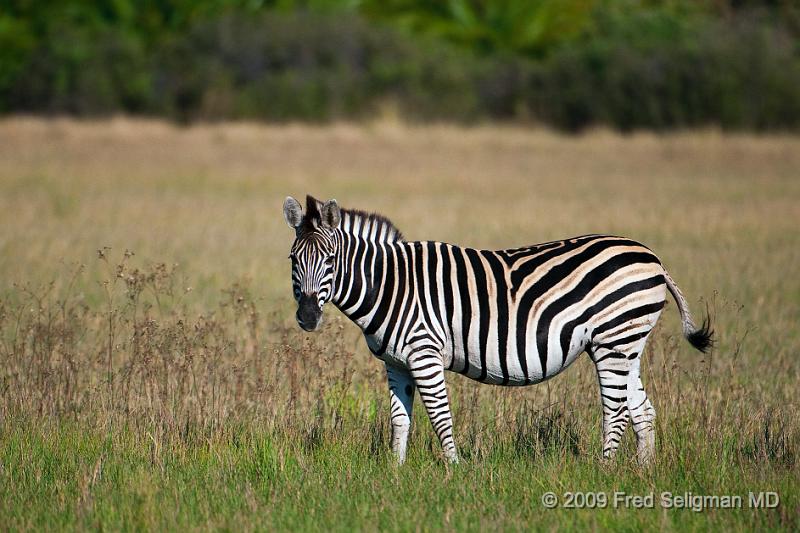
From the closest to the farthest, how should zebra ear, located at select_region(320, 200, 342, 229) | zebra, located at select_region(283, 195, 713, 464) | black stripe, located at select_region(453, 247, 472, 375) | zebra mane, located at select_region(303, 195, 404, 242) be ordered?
zebra ear, located at select_region(320, 200, 342, 229), zebra, located at select_region(283, 195, 713, 464), black stripe, located at select_region(453, 247, 472, 375), zebra mane, located at select_region(303, 195, 404, 242)

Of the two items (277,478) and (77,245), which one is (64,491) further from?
(77,245)

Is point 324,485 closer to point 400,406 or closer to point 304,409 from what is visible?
point 400,406

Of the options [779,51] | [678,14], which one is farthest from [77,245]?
[678,14]

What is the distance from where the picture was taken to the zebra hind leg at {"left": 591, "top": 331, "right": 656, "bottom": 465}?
7047 millimetres

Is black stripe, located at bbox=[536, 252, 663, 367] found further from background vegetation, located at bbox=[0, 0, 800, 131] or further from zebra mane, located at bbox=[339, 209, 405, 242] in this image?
background vegetation, located at bbox=[0, 0, 800, 131]

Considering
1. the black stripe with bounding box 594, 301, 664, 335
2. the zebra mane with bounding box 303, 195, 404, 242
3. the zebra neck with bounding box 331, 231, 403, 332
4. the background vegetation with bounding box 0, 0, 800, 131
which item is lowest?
the black stripe with bounding box 594, 301, 664, 335

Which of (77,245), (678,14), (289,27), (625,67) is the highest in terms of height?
(678,14)

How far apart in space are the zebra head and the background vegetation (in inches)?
1367

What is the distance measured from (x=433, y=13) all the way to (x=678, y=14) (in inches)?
546

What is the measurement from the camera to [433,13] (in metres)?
60.8

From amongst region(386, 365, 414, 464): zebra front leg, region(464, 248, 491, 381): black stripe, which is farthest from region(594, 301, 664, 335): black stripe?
region(386, 365, 414, 464): zebra front leg

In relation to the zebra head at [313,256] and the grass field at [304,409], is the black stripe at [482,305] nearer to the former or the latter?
the grass field at [304,409]

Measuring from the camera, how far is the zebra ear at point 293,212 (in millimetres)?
6918

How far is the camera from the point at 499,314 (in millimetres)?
7145
